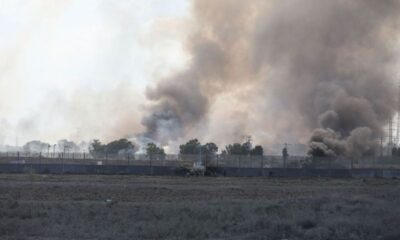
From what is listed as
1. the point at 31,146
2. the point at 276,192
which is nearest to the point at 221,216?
the point at 276,192

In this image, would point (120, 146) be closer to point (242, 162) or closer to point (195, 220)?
point (242, 162)

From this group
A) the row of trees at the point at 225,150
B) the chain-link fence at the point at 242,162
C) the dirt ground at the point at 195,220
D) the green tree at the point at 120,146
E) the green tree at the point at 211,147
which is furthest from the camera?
the green tree at the point at 120,146

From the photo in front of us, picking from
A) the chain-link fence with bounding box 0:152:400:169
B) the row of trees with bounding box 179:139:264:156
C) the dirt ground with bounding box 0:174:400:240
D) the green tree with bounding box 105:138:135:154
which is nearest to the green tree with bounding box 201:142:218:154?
the row of trees with bounding box 179:139:264:156

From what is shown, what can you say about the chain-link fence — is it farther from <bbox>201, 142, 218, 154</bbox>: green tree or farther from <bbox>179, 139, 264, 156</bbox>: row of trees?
<bbox>201, 142, 218, 154</bbox>: green tree

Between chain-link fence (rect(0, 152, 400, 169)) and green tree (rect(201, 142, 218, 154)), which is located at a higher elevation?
green tree (rect(201, 142, 218, 154))

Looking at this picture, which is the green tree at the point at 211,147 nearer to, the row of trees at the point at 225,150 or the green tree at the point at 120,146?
the row of trees at the point at 225,150

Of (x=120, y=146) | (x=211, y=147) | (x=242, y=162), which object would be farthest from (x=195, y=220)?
(x=120, y=146)

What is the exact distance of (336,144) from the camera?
94.2 m

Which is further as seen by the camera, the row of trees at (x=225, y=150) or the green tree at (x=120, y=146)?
the green tree at (x=120, y=146)

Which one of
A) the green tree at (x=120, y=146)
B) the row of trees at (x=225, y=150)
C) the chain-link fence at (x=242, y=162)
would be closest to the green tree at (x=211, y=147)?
the row of trees at (x=225, y=150)

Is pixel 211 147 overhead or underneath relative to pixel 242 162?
overhead

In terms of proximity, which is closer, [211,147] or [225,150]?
[211,147]

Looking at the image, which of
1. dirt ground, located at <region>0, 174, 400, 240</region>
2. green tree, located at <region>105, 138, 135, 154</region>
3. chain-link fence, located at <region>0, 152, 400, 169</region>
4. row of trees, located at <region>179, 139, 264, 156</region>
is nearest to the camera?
dirt ground, located at <region>0, 174, 400, 240</region>

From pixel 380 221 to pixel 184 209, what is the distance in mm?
8109
